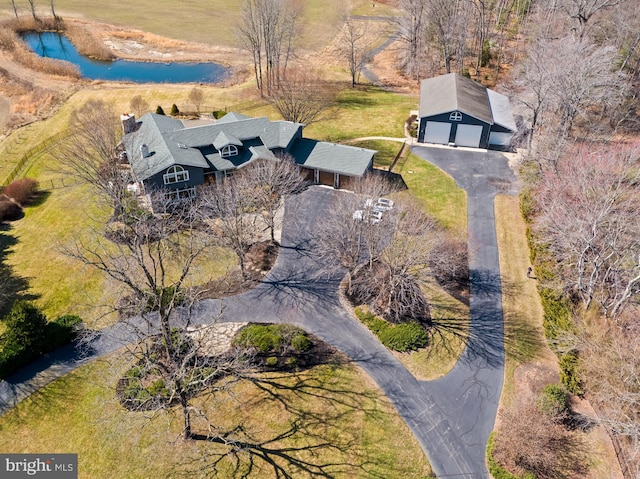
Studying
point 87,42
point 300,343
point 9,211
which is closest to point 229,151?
point 9,211

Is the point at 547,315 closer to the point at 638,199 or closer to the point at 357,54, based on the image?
the point at 638,199

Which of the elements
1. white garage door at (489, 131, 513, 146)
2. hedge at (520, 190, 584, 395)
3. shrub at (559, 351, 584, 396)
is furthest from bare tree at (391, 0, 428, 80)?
shrub at (559, 351, 584, 396)

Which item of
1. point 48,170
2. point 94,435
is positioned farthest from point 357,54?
point 94,435

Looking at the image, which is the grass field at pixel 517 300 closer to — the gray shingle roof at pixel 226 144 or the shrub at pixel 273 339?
the shrub at pixel 273 339

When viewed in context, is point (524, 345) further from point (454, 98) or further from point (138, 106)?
point (138, 106)

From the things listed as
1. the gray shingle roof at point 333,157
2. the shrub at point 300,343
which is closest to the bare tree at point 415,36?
the gray shingle roof at point 333,157

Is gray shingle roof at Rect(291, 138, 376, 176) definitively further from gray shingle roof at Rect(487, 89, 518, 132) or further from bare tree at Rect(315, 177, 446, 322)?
gray shingle roof at Rect(487, 89, 518, 132)
